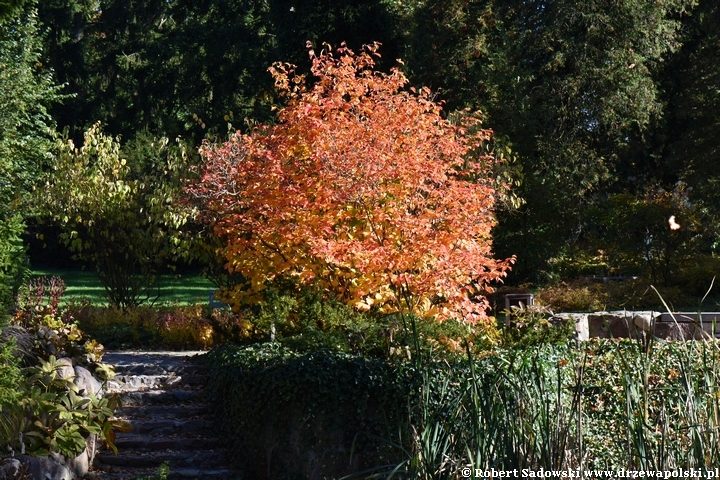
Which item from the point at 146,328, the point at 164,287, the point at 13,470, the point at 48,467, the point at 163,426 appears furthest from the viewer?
the point at 164,287

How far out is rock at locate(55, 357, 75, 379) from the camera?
27.3ft

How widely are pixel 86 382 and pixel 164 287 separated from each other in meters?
16.3

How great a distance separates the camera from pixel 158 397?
948 cm

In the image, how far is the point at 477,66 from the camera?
63.2ft

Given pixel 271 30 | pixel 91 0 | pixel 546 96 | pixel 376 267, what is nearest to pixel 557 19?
pixel 546 96

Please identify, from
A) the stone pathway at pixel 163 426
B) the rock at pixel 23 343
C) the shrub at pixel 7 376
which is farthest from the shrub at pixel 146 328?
the shrub at pixel 7 376

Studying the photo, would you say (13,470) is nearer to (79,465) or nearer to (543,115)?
(79,465)

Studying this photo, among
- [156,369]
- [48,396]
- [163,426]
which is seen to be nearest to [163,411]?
[163,426]

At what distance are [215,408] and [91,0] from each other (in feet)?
69.7

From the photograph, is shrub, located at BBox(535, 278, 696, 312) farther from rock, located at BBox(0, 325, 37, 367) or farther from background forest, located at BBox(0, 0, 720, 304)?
rock, located at BBox(0, 325, 37, 367)

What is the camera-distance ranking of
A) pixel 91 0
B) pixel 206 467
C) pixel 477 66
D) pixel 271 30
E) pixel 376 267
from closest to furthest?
pixel 206 467
pixel 376 267
pixel 477 66
pixel 271 30
pixel 91 0

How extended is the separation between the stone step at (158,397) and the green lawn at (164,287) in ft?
38.3

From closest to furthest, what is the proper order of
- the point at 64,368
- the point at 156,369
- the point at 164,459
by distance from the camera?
the point at 164,459 < the point at 64,368 < the point at 156,369

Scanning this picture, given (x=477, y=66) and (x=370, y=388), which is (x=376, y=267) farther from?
→ (x=477, y=66)
